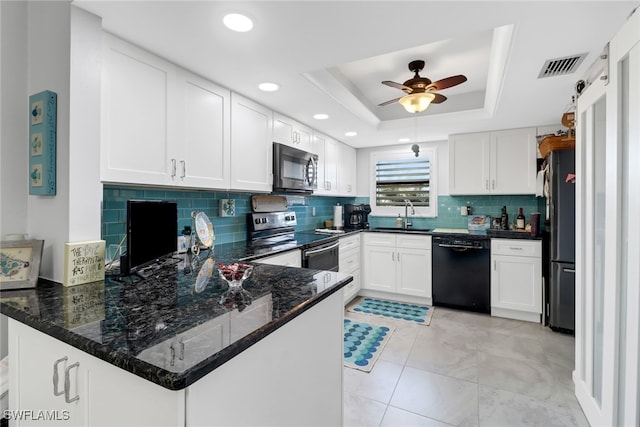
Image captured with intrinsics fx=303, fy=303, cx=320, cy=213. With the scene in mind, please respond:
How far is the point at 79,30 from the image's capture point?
1370 mm

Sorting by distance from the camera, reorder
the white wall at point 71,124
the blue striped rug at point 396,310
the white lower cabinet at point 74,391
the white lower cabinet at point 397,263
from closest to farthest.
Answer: the white lower cabinet at point 74,391
the white wall at point 71,124
the blue striped rug at point 396,310
the white lower cabinet at point 397,263

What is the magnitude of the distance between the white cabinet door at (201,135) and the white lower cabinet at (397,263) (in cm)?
232

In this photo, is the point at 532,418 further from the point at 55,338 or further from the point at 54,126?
the point at 54,126

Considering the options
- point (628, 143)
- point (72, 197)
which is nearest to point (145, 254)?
point (72, 197)

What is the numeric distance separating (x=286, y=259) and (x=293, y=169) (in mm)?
964

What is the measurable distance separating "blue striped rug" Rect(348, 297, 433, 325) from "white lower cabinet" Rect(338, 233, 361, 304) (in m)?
0.18

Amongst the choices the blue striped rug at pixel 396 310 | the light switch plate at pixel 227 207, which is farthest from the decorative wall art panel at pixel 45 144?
the blue striped rug at pixel 396 310

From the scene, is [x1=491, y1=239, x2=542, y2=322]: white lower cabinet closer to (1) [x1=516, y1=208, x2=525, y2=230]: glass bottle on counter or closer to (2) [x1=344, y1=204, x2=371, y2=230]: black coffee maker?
(1) [x1=516, y1=208, x2=525, y2=230]: glass bottle on counter

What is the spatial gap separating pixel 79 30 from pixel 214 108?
0.88 meters

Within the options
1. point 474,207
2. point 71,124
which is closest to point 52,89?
point 71,124

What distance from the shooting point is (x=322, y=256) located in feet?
9.85

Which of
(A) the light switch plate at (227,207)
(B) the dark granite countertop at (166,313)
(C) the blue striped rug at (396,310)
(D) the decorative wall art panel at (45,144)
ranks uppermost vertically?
(D) the decorative wall art panel at (45,144)

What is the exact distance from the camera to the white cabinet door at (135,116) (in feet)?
5.09

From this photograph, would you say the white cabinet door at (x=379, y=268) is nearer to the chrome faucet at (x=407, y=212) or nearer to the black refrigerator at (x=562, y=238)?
the chrome faucet at (x=407, y=212)
